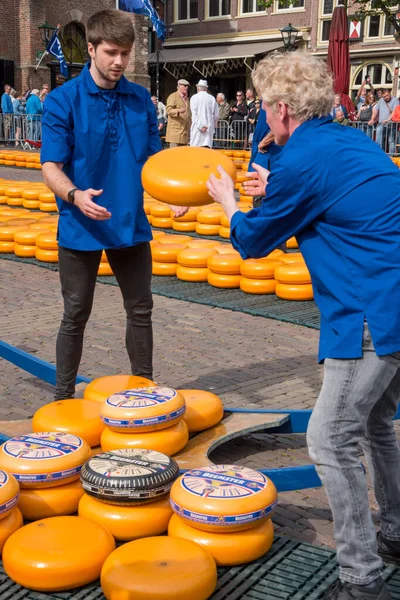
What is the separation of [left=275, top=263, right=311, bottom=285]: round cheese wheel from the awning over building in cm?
3220

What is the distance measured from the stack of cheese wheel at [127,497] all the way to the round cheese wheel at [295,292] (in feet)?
14.9

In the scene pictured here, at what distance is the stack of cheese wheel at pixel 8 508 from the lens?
2764 mm

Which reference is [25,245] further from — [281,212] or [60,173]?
[281,212]

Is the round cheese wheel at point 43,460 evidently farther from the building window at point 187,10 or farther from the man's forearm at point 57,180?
the building window at point 187,10

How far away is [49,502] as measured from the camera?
2.99 m

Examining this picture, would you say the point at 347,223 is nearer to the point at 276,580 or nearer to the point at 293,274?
the point at 276,580

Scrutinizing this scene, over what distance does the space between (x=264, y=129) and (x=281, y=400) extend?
2.66m

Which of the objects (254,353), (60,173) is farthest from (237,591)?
(254,353)

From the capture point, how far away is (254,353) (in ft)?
19.0

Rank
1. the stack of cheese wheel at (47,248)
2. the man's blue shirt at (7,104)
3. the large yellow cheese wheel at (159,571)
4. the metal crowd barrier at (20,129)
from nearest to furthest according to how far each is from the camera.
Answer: the large yellow cheese wheel at (159,571)
the stack of cheese wheel at (47,248)
the metal crowd barrier at (20,129)
the man's blue shirt at (7,104)

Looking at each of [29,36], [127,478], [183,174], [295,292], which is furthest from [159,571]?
[29,36]

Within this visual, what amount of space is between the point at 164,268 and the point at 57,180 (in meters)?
4.57

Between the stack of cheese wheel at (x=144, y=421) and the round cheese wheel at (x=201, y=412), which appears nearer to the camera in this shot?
the stack of cheese wheel at (x=144, y=421)

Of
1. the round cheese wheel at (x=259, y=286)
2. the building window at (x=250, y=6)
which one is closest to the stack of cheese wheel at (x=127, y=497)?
the round cheese wheel at (x=259, y=286)
